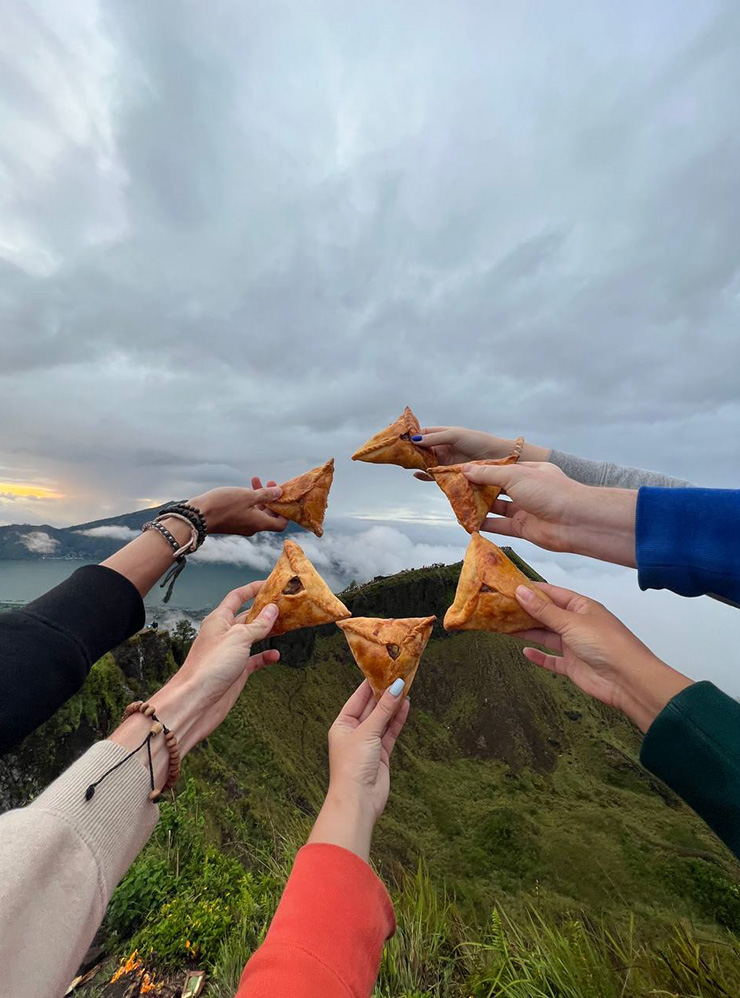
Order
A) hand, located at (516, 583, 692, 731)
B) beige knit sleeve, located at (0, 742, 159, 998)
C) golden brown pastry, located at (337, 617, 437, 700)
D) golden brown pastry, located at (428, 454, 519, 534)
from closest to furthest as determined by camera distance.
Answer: beige knit sleeve, located at (0, 742, 159, 998)
hand, located at (516, 583, 692, 731)
golden brown pastry, located at (337, 617, 437, 700)
golden brown pastry, located at (428, 454, 519, 534)

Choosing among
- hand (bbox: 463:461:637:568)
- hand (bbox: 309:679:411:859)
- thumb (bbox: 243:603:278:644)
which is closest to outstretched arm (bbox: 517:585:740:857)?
hand (bbox: 463:461:637:568)

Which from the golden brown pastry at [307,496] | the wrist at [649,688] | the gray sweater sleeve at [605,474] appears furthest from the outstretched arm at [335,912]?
the gray sweater sleeve at [605,474]

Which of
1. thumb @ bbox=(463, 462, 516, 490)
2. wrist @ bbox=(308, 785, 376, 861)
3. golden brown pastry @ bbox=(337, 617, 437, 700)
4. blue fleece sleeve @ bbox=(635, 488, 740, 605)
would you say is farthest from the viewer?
thumb @ bbox=(463, 462, 516, 490)

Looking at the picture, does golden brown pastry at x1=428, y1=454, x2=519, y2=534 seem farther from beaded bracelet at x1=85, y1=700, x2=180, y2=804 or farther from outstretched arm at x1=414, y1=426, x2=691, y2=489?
beaded bracelet at x1=85, y1=700, x2=180, y2=804

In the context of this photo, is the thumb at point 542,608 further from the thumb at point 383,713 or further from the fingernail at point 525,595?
the thumb at point 383,713

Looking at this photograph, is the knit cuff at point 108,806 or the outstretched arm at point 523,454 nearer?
the knit cuff at point 108,806
